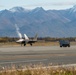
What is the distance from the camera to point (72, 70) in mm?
16922

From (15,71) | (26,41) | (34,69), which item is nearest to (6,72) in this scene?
(15,71)

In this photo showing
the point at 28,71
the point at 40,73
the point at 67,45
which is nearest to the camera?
the point at 40,73

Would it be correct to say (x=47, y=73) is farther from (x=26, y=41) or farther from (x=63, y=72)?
(x=26, y=41)

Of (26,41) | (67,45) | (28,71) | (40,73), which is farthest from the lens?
(26,41)

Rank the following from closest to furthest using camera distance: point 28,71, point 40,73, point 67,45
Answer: point 40,73 → point 28,71 → point 67,45

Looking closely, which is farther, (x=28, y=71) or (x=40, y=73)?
(x=28, y=71)

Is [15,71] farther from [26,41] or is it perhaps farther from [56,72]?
[26,41]

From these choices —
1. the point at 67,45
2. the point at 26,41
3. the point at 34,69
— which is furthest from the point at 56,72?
the point at 26,41

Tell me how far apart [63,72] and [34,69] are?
1.58 metres

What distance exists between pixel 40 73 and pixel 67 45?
65.1 meters

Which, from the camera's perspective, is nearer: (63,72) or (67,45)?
(63,72)

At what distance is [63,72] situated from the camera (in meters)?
15.9

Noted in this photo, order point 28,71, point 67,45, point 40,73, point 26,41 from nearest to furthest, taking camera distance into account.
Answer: point 40,73 → point 28,71 → point 67,45 → point 26,41

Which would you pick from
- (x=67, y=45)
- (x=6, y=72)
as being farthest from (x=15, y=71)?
(x=67, y=45)
